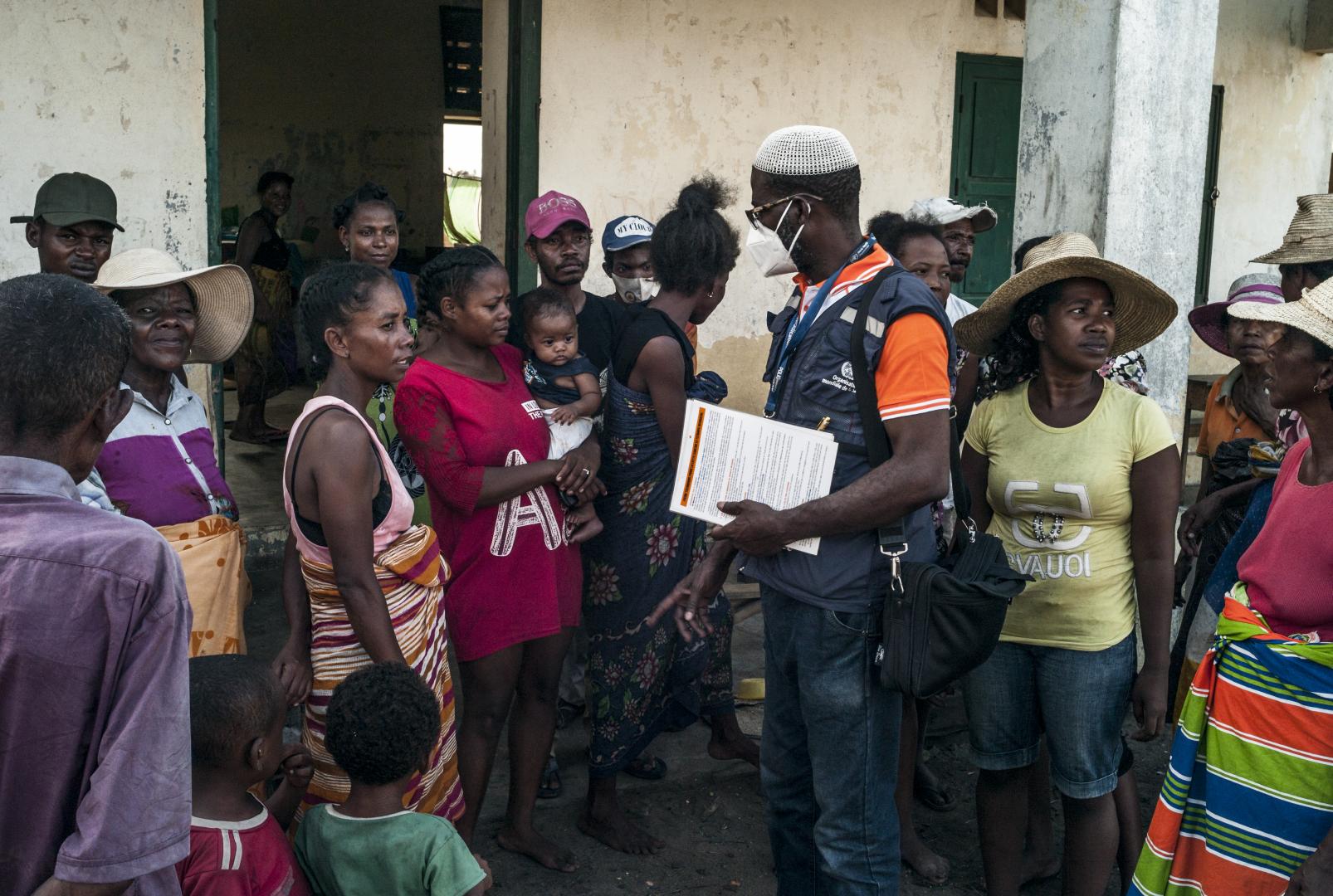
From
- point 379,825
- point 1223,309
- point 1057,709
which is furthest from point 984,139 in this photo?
point 379,825

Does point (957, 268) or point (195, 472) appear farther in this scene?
point (957, 268)

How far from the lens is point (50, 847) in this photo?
5.05 ft

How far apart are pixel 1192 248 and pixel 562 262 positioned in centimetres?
276

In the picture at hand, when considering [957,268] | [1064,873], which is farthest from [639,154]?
[1064,873]

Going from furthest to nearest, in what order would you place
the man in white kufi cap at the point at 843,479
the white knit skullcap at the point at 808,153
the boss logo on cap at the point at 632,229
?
the boss logo on cap at the point at 632,229
the white knit skullcap at the point at 808,153
the man in white kufi cap at the point at 843,479

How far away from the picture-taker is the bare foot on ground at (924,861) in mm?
3590

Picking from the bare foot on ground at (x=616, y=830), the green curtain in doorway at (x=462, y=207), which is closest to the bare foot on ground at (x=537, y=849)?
the bare foot on ground at (x=616, y=830)

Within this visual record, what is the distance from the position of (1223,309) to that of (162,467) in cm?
350

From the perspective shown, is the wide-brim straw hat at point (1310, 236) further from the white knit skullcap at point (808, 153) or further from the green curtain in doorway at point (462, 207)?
the green curtain in doorway at point (462, 207)

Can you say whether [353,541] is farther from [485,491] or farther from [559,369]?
[559,369]

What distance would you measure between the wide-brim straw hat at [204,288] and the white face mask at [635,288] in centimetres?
147

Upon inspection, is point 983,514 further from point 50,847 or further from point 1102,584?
point 50,847

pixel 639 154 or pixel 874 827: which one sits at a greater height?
pixel 639 154

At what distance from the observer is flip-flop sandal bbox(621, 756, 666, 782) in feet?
13.6
